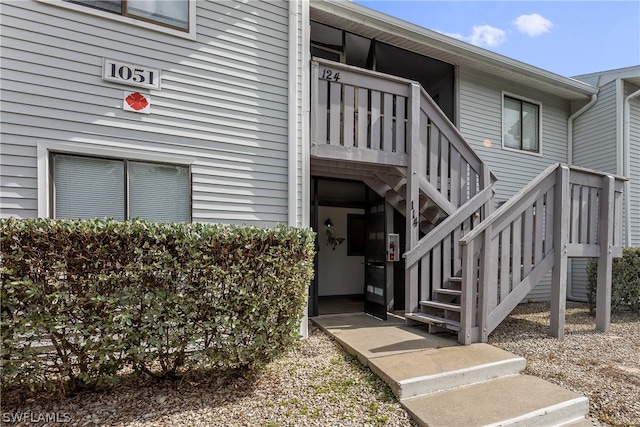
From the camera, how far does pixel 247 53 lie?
14.3ft

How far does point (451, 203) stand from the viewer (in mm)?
5133

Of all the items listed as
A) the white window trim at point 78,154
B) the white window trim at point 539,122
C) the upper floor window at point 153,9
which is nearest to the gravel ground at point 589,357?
the white window trim at point 539,122

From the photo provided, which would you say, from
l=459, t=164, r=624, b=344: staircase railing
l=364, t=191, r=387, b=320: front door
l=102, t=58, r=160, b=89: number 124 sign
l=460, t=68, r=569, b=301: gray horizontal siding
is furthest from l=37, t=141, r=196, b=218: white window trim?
l=460, t=68, r=569, b=301: gray horizontal siding

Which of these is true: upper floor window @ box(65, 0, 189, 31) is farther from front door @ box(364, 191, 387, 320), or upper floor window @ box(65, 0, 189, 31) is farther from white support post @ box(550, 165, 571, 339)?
white support post @ box(550, 165, 571, 339)

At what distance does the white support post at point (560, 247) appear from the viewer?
445 cm

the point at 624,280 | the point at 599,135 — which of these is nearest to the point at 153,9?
the point at 624,280

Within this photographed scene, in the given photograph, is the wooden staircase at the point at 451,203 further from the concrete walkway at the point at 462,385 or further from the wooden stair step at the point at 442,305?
the concrete walkway at the point at 462,385

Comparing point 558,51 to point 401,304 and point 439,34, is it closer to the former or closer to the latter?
point 439,34

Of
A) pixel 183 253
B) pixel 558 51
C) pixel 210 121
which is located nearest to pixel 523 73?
pixel 558 51

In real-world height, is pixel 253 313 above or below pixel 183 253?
below

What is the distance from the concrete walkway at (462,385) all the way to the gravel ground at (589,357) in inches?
9.5

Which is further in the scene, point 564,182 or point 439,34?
point 439,34

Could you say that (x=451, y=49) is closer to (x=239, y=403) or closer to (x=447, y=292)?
(x=447, y=292)

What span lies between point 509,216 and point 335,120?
2630 millimetres
